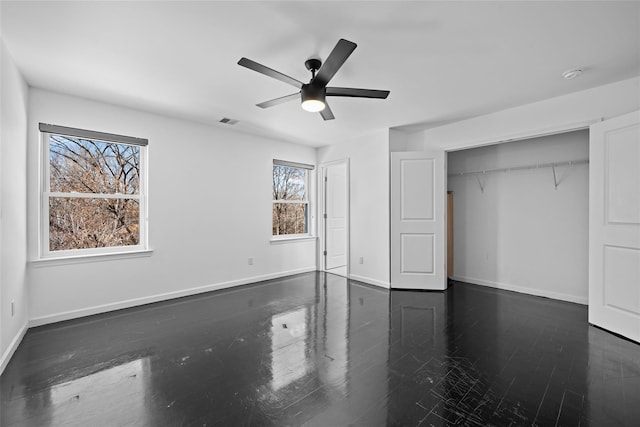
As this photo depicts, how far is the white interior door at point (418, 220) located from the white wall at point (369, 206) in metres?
0.15

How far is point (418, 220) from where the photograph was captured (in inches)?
175

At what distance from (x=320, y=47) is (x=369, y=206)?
2.91 m

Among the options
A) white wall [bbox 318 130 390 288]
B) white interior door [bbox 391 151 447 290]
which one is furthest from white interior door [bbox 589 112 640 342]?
white wall [bbox 318 130 390 288]

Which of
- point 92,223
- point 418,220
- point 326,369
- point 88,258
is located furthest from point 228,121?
point 326,369

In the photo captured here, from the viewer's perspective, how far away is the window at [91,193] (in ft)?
10.7

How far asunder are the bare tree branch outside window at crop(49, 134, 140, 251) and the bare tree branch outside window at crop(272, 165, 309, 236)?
2.21 metres

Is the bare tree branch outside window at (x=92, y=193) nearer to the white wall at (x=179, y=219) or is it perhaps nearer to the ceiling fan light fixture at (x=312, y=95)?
the white wall at (x=179, y=219)

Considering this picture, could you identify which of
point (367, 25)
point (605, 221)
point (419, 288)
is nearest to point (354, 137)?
point (419, 288)

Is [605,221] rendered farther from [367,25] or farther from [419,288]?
[367,25]

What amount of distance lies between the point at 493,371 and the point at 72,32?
13.0 ft

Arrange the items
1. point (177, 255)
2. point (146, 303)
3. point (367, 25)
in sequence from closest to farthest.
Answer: point (367, 25), point (146, 303), point (177, 255)

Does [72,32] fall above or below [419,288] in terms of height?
above

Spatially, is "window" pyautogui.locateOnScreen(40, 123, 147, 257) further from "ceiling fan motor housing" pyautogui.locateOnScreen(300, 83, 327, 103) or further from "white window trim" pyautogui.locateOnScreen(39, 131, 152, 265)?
"ceiling fan motor housing" pyautogui.locateOnScreen(300, 83, 327, 103)

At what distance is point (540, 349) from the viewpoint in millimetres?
2557
